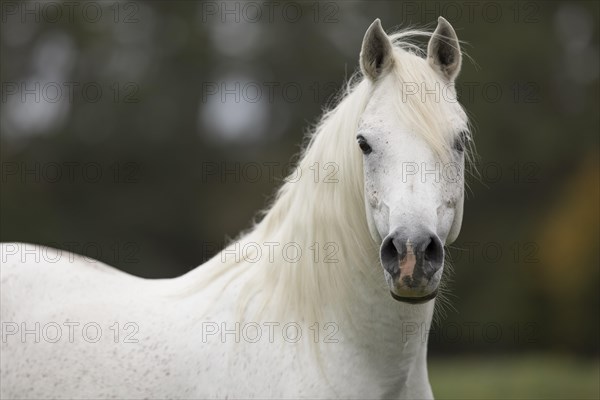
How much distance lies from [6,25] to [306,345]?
27.8 metres

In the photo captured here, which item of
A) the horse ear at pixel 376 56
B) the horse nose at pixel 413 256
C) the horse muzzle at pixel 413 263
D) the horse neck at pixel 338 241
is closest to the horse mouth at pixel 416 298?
the horse muzzle at pixel 413 263

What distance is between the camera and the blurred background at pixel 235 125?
79.0ft

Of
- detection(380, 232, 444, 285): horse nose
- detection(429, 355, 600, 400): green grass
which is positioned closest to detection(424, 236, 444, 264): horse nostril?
detection(380, 232, 444, 285): horse nose

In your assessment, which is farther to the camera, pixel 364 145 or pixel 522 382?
pixel 522 382

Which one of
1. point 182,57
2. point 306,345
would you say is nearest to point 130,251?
point 182,57

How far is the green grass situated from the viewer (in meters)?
11.1

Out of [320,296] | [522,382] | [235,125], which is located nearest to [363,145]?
[320,296]

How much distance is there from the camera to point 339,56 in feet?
97.0

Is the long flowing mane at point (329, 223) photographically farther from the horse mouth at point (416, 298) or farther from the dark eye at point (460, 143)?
the horse mouth at point (416, 298)

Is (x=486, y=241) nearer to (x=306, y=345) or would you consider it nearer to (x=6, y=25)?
(x=6, y=25)

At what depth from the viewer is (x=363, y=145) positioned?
14.3 feet

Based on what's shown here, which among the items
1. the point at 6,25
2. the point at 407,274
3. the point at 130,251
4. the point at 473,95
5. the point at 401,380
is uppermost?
the point at 6,25

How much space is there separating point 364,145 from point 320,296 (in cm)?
86

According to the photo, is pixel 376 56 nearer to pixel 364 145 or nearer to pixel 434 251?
pixel 364 145
